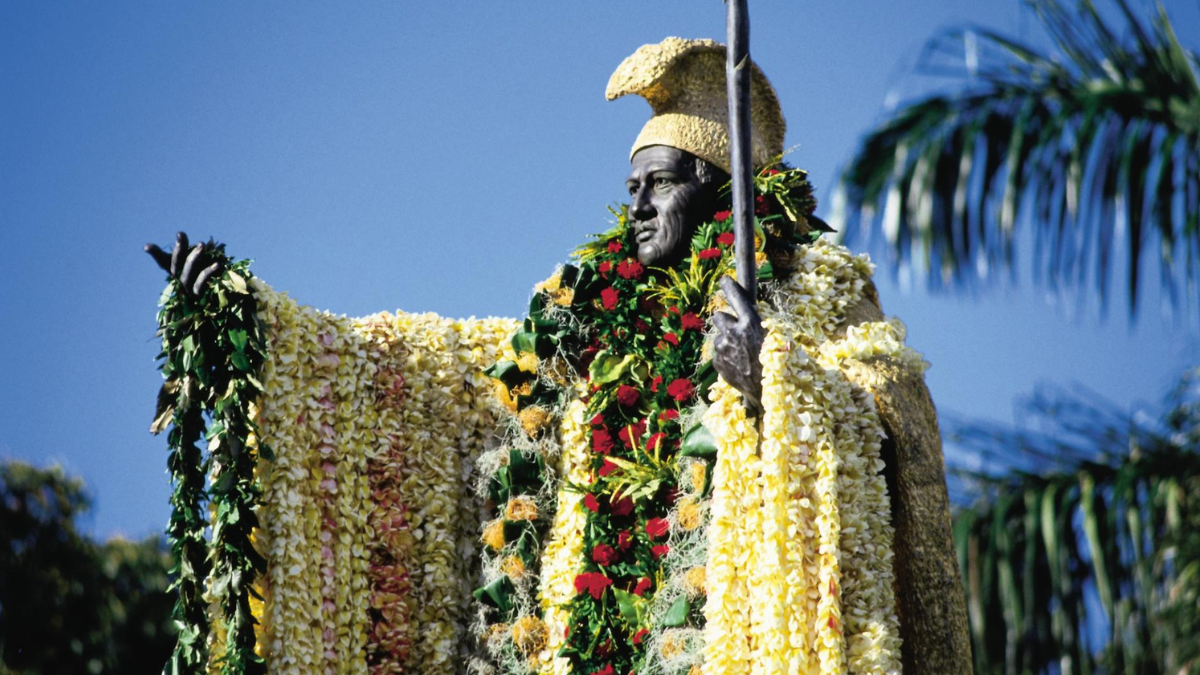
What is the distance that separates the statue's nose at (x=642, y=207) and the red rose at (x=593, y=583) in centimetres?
130

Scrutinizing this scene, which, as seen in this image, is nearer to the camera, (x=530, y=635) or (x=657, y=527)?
(x=657, y=527)

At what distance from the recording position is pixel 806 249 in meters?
6.44

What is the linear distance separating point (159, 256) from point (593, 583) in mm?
1876

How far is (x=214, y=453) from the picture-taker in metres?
6.23

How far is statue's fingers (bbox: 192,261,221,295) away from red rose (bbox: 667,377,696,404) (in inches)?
63.9

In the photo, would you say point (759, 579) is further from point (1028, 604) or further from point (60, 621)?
point (60, 621)

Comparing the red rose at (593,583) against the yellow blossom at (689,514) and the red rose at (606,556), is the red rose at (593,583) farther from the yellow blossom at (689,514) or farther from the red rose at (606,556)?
the yellow blossom at (689,514)

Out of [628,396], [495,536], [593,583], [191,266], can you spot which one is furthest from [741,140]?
[191,266]

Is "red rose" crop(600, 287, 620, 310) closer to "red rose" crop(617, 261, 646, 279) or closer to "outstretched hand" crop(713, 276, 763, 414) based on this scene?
"red rose" crop(617, 261, 646, 279)

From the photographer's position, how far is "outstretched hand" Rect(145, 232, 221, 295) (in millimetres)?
6273

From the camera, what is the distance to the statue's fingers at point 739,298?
5773 millimetres

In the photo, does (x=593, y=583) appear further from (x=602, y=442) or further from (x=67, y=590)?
(x=67, y=590)

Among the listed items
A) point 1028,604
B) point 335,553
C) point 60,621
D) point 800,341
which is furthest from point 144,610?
point 800,341

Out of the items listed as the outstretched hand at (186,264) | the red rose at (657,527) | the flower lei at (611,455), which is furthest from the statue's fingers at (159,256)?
the red rose at (657,527)
